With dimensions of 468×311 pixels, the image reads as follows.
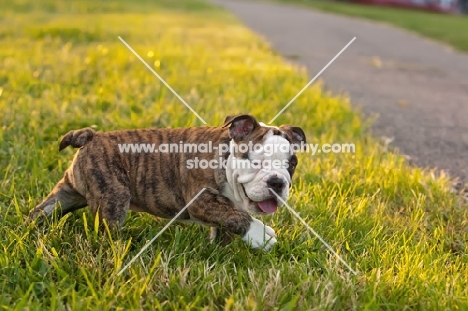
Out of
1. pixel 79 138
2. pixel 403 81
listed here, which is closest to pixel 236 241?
pixel 79 138

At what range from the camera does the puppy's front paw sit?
3.08 meters

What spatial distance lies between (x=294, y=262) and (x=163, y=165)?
0.97 meters

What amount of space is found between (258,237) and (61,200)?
1249 mm

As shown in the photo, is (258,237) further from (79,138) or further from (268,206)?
(79,138)

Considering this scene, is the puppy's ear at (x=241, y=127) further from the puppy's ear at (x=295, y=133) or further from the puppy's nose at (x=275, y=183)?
the puppy's nose at (x=275, y=183)

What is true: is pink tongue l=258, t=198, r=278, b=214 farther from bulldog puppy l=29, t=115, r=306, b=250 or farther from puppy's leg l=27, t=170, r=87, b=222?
puppy's leg l=27, t=170, r=87, b=222

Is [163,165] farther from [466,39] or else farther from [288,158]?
[466,39]

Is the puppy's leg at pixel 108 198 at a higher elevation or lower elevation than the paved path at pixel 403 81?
higher

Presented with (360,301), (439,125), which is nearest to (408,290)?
(360,301)

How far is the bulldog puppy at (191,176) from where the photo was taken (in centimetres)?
302

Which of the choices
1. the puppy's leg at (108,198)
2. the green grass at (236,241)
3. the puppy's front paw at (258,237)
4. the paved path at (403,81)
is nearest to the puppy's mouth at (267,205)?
the puppy's front paw at (258,237)

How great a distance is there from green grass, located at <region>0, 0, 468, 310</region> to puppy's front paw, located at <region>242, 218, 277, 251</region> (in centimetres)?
6

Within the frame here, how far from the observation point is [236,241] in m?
3.17

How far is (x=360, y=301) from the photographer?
265cm
